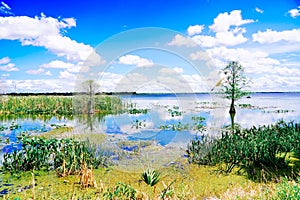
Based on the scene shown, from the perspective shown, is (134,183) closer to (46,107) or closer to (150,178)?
(150,178)

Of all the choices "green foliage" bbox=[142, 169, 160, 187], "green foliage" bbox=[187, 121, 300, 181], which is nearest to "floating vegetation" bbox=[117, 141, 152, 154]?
"green foliage" bbox=[187, 121, 300, 181]

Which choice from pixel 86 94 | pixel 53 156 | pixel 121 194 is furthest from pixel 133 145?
pixel 121 194

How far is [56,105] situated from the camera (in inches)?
850

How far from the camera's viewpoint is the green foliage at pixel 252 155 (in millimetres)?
5914

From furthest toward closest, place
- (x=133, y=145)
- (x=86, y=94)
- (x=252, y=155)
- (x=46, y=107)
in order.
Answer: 1. (x=46, y=107)
2. (x=86, y=94)
3. (x=133, y=145)
4. (x=252, y=155)

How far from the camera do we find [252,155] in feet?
20.9

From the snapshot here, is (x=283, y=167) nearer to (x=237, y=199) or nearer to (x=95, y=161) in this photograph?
(x=237, y=199)

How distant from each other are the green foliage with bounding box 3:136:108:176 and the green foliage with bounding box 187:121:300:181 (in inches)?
111

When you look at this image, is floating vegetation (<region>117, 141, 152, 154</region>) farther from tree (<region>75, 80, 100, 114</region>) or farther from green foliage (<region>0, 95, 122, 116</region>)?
green foliage (<region>0, 95, 122, 116</region>)

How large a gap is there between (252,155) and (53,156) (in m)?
4.82

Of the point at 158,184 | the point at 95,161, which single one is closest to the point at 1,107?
the point at 95,161

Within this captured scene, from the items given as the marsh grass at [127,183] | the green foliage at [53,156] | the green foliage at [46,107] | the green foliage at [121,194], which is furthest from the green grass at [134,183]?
the green foliage at [46,107]

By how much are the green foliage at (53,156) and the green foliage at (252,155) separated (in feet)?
9.25

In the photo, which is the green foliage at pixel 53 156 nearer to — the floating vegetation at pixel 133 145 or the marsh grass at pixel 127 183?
the marsh grass at pixel 127 183
